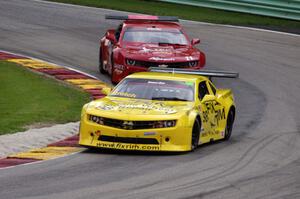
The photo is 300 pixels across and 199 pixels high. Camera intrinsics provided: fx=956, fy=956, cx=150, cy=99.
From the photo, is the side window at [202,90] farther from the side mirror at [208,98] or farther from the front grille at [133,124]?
the front grille at [133,124]

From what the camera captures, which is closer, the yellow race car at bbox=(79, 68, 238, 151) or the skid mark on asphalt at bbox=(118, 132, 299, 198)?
the skid mark on asphalt at bbox=(118, 132, 299, 198)

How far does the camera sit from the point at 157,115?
1419 centimetres

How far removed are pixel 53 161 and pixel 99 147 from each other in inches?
42.3

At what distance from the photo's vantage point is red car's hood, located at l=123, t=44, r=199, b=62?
22375mm

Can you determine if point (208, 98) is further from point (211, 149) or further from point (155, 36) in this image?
point (155, 36)

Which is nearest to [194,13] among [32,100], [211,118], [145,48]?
[145,48]

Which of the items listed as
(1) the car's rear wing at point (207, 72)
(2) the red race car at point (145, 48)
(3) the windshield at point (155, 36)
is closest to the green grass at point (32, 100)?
(2) the red race car at point (145, 48)

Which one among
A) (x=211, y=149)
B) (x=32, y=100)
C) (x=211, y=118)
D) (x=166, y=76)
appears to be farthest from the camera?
(x=32, y=100)

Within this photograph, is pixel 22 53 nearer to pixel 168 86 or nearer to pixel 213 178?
pixel 168 86

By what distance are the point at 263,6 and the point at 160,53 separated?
494 inches

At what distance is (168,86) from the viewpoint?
1560 centimetres

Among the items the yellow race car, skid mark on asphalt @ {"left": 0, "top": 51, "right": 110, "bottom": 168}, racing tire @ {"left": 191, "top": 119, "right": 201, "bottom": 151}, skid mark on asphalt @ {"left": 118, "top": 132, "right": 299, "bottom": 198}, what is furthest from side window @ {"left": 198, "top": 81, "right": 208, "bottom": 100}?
skid mark on asphalt @ {"left": 0, "top": 51, "right": 110, "bottom": 168}

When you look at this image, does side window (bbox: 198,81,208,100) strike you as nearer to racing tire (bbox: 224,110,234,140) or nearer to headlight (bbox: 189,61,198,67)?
racing tire (bbox: 224,110,234,140)

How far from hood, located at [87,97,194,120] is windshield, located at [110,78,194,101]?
8.6 inches
